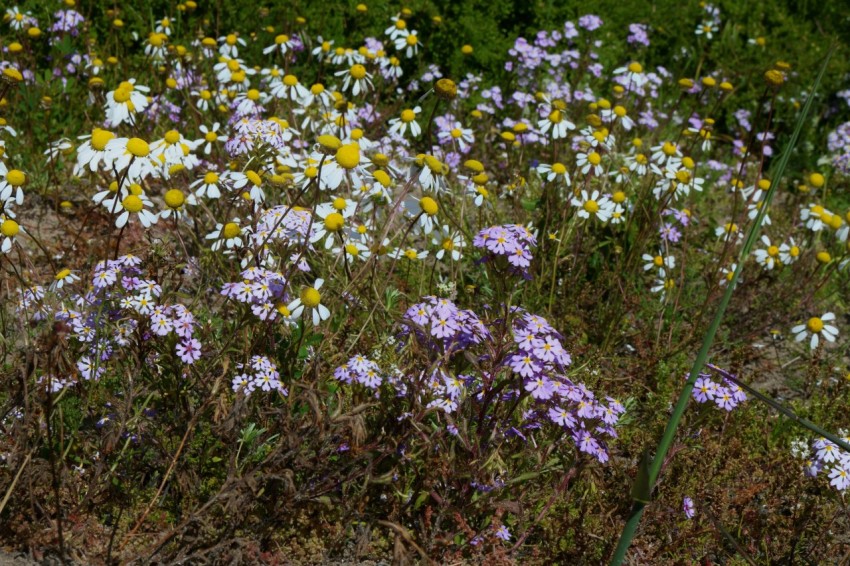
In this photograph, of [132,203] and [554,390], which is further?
[132,203]

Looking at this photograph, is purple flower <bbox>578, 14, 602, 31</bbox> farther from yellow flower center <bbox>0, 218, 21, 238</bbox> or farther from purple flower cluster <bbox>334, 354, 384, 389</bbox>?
yellow flower center <bbox>0, 218, 21, 238</bbox>

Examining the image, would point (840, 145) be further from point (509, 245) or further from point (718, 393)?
point (509, 245)

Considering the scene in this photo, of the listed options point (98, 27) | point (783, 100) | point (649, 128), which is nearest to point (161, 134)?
point (98, 27)

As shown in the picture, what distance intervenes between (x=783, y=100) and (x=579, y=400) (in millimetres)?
5049

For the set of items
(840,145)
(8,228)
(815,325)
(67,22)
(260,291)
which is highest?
(840,145)

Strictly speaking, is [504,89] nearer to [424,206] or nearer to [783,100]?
[783,100]

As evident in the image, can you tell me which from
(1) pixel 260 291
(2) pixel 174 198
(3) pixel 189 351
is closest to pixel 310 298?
(1) pixel 260 291

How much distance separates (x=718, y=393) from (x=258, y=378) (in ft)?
5.09

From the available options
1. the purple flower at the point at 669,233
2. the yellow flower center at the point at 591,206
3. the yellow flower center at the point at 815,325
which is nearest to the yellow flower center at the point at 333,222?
the yellow flower center at the point at 591,206

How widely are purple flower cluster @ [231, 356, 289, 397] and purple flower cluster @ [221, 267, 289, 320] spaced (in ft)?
0.46

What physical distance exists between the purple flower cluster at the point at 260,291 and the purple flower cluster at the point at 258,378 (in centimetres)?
14

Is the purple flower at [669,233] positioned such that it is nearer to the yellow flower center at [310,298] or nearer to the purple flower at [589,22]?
the purple flower at [589,22]

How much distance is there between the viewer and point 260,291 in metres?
2.46

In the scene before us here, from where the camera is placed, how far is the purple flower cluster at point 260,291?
2.46 m
